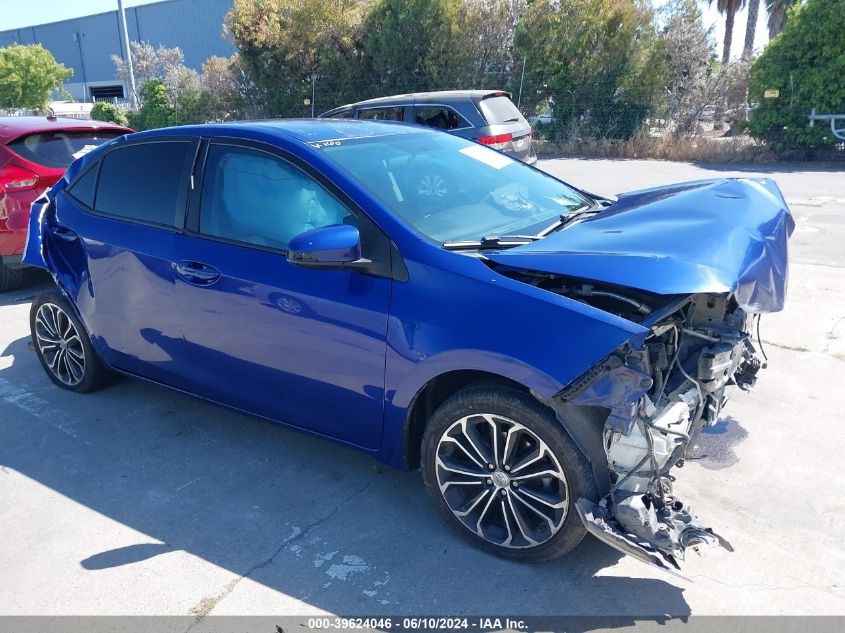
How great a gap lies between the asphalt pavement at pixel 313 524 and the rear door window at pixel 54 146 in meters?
3.14

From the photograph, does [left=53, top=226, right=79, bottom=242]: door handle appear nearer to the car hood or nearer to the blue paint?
the blue paint

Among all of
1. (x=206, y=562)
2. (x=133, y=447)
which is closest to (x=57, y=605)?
(x=206, y=562)

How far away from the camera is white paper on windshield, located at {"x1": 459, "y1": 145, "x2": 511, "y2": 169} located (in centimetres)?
420

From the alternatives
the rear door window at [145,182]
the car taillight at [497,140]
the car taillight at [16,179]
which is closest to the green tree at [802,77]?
the car taillight at [497,140]

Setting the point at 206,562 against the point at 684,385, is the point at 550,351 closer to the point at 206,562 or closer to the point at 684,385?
the point at 684,385

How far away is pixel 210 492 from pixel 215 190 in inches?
61.8

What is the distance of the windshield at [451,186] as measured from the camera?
3.41 meters

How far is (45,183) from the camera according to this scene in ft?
23.1

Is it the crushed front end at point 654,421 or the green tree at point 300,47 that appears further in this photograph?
the green tree at point 300,47

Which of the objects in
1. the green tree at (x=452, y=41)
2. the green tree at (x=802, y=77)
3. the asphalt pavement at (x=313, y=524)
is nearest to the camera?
the asphalt pavement at (x=313, y=524)

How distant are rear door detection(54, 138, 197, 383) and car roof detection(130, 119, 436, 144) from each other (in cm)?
10

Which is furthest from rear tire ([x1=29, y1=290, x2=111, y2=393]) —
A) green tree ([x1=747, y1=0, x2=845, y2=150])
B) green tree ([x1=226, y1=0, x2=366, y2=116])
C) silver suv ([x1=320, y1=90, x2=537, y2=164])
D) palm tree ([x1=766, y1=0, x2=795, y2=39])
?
palm tree ([x1=766, y1=0, x2=795, y2=39])

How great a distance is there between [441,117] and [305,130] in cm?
853

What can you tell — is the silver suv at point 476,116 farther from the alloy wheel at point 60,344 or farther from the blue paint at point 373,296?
the blue paint at point 373,296
